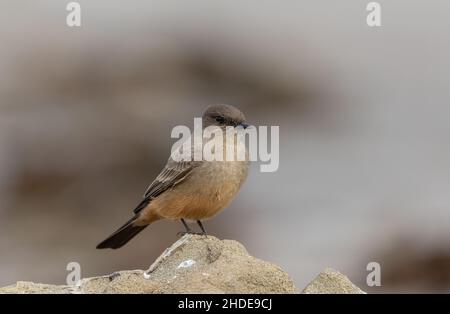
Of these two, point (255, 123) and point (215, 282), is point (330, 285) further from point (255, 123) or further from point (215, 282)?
point (255, 123)

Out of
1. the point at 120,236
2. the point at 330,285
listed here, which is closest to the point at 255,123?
the point at 120,236

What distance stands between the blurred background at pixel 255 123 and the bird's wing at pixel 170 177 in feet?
14.3

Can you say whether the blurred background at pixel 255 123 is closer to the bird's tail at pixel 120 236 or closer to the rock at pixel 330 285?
the bird's tail at pixel 120 236

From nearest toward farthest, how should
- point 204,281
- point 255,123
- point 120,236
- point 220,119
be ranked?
point 204,281
point 220,119
point 120,236
point 255,123

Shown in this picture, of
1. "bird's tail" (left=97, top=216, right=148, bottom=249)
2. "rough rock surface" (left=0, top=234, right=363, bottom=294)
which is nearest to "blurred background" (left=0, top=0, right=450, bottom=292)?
"bird's tail" (left=97, top=216, right=148, bottom=249)

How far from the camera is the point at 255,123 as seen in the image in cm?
1980

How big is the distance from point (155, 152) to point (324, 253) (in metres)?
4.61

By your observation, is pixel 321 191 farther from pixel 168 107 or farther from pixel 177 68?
pixel 177 68

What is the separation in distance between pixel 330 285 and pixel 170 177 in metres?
3.03

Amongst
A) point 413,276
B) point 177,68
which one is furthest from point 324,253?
point 177,68

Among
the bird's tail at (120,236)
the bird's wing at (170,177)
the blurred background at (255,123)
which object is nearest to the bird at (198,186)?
the bird's wing at (170,177)

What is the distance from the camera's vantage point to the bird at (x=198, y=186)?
30.1 feet

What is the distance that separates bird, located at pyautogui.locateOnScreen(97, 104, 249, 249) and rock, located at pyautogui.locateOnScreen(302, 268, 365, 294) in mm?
2225

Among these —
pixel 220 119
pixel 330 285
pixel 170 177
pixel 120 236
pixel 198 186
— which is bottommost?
pixel 330 285
